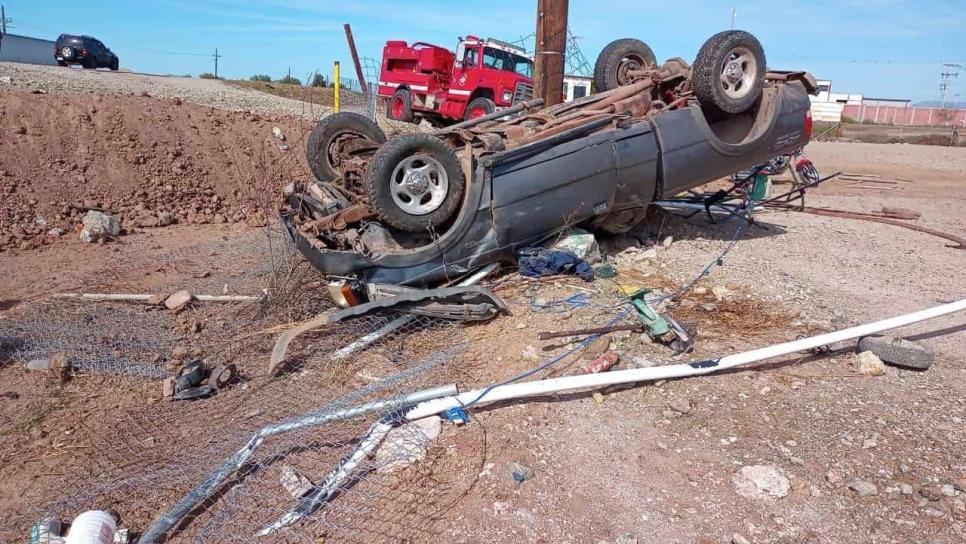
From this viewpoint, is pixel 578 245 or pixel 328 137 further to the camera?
pixel 328 137

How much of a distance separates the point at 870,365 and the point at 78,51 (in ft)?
85.8

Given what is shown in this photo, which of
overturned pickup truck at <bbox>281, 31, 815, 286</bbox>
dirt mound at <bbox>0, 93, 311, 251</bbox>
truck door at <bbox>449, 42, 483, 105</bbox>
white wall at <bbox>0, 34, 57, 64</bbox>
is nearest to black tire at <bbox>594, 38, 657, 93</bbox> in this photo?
overturned pickup truck at <bbox>281, 31, 815, 286</bbox>

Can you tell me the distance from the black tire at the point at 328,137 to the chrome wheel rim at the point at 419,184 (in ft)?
3.89

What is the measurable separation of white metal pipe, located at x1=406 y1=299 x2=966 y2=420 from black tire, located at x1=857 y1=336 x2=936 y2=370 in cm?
10

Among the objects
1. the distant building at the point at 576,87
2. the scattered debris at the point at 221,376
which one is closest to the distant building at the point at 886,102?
the distant building at the point at 576,87

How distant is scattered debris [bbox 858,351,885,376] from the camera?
3699 mm

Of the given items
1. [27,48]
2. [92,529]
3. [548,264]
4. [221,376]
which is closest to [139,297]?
[221,376]

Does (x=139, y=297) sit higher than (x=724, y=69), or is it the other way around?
(x=724, y=69)

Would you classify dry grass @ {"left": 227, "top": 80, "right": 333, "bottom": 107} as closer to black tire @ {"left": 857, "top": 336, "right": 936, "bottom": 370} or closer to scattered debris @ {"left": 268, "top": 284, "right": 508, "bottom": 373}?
scattered debris @ {"left": 268, "top": 284, "right": 508, "bottom": 373}

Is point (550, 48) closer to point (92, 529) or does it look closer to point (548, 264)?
point (548, 264)

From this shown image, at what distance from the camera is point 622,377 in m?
3.37

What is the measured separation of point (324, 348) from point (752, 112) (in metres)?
4.67

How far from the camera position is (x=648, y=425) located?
3.23 metres

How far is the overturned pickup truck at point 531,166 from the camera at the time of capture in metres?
4.50
